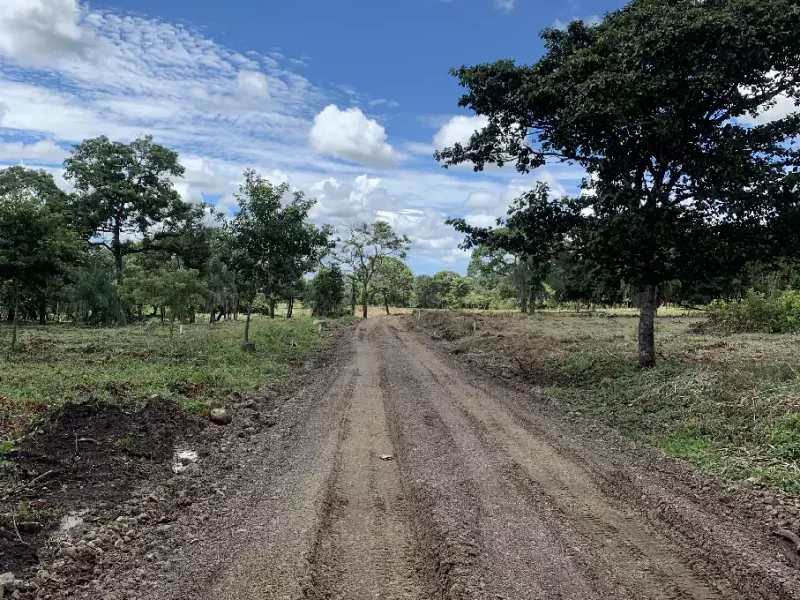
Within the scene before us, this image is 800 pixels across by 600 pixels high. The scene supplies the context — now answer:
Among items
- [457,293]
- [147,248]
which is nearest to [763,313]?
[147,248]

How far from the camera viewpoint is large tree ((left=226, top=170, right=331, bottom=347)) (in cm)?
2109

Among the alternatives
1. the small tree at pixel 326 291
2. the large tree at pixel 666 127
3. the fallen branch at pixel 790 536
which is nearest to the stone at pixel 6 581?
the fallen branch at pixel 790 536

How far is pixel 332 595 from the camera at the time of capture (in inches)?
165

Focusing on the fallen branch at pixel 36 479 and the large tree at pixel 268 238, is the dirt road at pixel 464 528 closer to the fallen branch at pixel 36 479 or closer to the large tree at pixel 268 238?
the fallen branch at pixel 36 479

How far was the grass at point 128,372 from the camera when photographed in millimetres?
10562

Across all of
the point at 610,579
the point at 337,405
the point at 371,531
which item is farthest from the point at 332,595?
the point at 337,405

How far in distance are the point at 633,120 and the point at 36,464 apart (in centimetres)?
1404

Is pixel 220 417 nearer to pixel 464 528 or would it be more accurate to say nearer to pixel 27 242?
pixel 464 528

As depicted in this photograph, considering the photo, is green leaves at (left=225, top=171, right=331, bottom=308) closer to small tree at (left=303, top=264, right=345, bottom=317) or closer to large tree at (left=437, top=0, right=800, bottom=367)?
large tree at (left=437, top=0, right=800, bottom=367)

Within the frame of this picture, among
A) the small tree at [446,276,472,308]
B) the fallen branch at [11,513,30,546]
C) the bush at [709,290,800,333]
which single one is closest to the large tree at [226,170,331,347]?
the fallen branch at [11,513,30,546]

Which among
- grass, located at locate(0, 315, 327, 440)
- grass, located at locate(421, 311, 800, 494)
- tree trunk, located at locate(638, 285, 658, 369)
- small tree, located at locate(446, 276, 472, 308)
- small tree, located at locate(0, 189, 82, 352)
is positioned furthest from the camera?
small tree, located at locate(446, 276, 472, 308)

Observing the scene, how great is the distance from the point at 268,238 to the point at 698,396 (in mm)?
15929

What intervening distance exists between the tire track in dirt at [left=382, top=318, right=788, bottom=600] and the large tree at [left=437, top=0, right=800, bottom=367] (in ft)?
23.4

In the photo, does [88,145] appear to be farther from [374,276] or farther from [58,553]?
Answer: [58,553]
